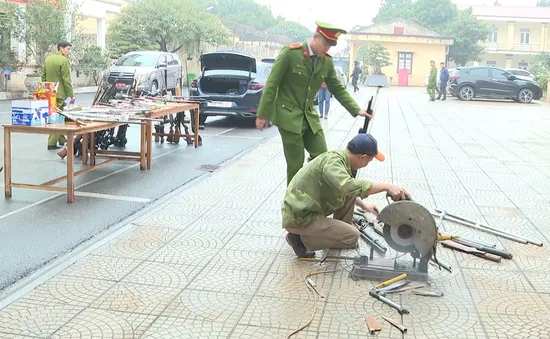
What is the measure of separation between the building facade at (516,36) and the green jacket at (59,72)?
6143 centimetres

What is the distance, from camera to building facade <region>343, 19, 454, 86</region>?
5728 cm

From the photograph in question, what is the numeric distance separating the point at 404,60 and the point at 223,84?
4497 centimetres

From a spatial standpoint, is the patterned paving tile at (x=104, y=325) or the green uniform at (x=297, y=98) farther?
the green uniform at (x=297, y=98)

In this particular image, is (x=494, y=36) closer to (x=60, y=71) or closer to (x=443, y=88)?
(x=443, y=88)

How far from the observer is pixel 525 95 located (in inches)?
1200

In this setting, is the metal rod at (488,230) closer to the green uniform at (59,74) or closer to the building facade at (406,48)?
the green uniform at (59,74)

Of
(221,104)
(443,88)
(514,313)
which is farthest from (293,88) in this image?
(443,88)

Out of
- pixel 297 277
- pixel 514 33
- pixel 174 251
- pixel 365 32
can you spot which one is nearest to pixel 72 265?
pixel 174 251

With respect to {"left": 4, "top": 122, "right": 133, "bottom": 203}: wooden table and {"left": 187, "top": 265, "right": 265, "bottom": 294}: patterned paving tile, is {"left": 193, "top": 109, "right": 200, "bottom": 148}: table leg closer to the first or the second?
{"left": 4, "top": 122, "right": 133, "bottom": 203}: wooden table

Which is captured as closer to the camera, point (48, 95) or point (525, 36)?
point (48, 95)

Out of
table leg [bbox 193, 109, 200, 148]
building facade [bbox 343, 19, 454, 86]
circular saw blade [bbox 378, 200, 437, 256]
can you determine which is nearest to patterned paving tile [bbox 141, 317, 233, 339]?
circular saw blade [bbox 378, 200, 437, 256]

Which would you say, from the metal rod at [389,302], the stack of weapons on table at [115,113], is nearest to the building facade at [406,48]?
the stack of weapons on table at [115,113]

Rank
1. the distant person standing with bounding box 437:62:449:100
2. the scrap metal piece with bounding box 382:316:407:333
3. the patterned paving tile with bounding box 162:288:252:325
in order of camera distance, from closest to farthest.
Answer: the scrap metal piece with bounding box 382:316:407:333 → the patterned paving tile with bounding box 162:288:252:325 → the distant person standing with bounding box 437:62:449:100

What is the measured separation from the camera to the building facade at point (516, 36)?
66.0m
